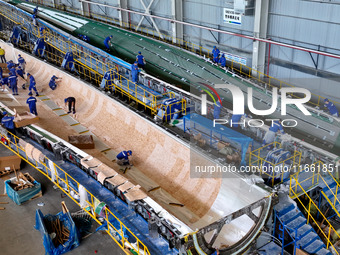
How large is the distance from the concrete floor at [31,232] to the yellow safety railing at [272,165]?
174 inches

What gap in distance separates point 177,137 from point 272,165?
10.9 ft

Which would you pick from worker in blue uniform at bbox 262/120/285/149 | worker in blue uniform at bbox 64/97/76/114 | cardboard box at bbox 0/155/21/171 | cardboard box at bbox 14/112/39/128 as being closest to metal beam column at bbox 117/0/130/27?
worker in blue uniform at bbox 64/97/76/114

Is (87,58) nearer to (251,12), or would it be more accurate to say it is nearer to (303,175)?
(251,12)

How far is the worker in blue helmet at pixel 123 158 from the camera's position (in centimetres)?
1305

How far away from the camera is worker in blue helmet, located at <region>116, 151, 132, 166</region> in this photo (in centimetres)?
1305

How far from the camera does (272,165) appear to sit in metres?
10.4

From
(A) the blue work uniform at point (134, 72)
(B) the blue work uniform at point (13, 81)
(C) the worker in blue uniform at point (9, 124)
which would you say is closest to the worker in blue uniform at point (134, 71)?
(A) the blue work uniform at point (134, 72)

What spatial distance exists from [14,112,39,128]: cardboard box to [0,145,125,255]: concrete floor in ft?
7.44

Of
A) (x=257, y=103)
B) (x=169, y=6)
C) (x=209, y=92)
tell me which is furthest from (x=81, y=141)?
(x=169, y=6)

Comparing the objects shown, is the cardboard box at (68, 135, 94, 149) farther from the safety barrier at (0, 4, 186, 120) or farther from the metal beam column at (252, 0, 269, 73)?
the metal beam column at (252, 0, 269, 73)

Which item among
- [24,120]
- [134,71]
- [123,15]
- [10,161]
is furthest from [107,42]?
[10,161]

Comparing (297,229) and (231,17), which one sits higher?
(231,17)

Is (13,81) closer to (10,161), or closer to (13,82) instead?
(13,82)

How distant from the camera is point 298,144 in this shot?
11.3 metres
